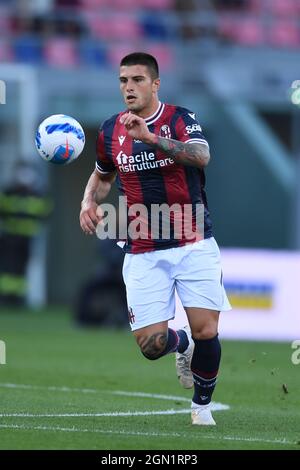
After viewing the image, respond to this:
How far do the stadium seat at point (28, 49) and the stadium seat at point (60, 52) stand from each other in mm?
171

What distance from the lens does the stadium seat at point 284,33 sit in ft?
82.1

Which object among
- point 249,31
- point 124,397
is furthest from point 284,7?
point 124,397

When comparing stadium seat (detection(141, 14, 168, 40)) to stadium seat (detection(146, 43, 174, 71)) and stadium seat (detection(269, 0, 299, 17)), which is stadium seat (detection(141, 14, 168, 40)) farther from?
stadium seat (detection(269, 0, 299, 17))

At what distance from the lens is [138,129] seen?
8.02 meters

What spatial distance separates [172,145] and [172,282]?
38.1 inches

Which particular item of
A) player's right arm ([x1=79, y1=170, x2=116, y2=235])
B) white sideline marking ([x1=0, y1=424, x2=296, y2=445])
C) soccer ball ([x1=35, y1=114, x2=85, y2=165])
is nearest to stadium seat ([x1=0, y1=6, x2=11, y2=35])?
player's right arm ([x1=79, y1=170, x2=116, y2=235])

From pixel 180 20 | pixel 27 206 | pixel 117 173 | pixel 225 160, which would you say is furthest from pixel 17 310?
pixel 117 173

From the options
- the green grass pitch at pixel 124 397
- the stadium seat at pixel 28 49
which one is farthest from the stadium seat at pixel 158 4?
the green grass pitch at pixel 124 397

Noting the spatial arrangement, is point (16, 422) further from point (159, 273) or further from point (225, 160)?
point (225, 160)

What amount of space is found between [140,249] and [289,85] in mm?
14751

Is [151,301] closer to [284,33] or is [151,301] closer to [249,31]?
[249,31]

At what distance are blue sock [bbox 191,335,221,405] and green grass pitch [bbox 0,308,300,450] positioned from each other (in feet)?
0.74

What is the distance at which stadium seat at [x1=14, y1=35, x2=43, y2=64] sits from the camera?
22.7 meters
